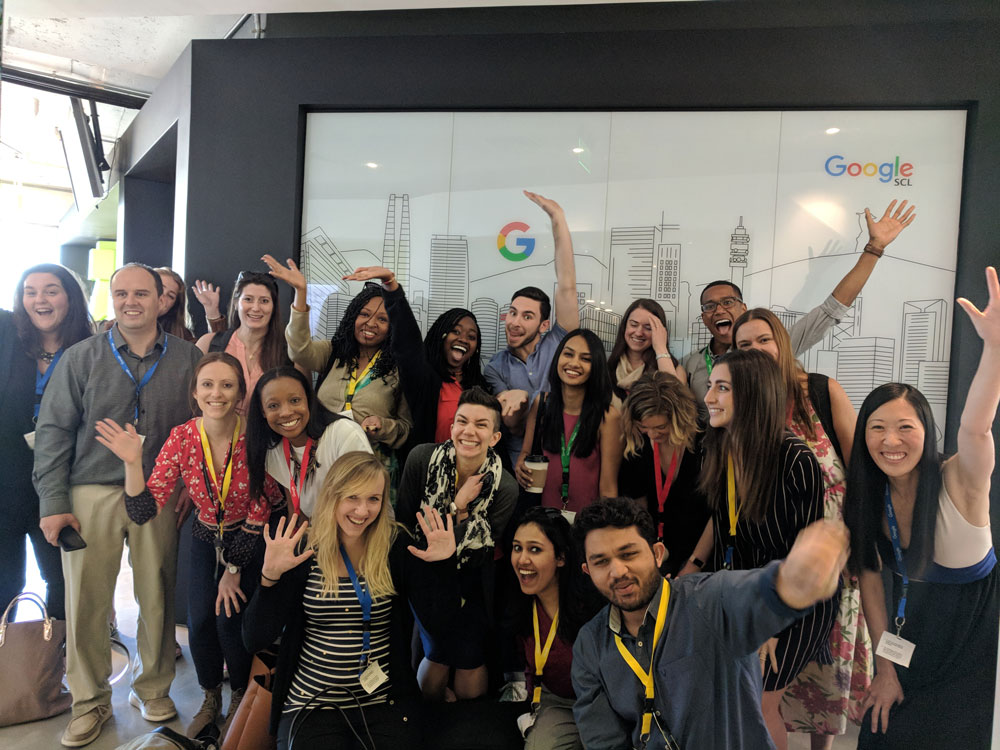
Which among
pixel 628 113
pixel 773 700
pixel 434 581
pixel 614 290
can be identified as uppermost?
pixel 628 113

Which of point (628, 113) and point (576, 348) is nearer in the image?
point (576, 348)

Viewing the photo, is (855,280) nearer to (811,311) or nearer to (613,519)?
(811,311)

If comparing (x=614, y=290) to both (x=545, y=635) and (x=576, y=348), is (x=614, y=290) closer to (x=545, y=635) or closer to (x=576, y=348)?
(x=576, y=348)

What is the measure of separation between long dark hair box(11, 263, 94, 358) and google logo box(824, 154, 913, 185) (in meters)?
3.90

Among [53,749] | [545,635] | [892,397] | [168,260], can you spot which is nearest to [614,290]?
[892,397]

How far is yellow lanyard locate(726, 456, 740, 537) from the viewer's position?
2.34m

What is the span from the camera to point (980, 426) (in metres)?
2.11

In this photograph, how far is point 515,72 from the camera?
12.3 ft

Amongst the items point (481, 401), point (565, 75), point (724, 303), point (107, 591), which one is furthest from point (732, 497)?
point (107, 591)

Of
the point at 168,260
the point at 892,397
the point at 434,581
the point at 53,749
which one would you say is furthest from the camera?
the point at 168,260

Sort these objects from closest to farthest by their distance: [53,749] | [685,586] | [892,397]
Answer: [685,586] < [892,397] < [53,749]

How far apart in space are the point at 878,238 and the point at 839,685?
1933 mm

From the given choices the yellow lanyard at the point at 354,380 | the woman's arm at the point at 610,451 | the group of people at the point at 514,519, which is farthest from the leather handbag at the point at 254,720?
the woman's arm at the point at 610,451

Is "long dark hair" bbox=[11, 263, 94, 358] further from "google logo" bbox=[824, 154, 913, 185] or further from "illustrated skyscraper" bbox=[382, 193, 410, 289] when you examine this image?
"google logo" bbox=[824, 154, 913, 185]
